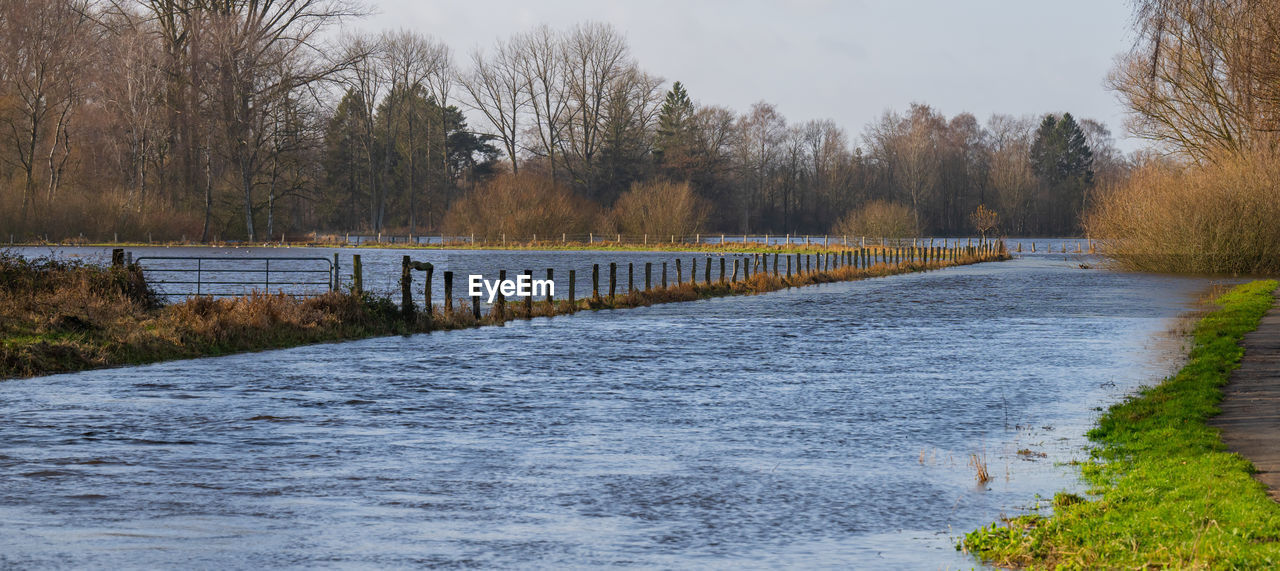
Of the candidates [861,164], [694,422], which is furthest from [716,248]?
[694,422]

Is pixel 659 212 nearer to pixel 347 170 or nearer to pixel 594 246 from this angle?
pixel 594 246

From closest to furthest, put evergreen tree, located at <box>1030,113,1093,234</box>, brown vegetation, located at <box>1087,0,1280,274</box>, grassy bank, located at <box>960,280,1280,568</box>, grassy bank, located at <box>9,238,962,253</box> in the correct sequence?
grassy bank, located at <box>960,280,1280,568</box> → brown vegetation, located at <box>1087,0,1280,274</box> → grassy bank, located at <box>9,238,962,253</box> → evergreen tree, located at <box>1030,113,1093,234</box>

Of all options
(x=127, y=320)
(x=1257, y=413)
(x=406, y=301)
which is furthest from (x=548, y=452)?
(x=406, y=301)

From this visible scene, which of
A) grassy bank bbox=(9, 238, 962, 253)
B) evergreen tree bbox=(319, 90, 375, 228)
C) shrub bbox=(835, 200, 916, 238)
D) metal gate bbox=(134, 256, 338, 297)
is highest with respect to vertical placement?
evergreen tree bbox=(319, 90, 375, 228)

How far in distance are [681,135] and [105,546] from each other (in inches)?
4473

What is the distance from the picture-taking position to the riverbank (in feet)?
63.8

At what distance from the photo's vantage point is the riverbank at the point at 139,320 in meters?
19.4

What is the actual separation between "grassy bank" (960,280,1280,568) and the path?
0.55 feet

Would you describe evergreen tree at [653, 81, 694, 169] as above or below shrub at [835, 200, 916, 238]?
above

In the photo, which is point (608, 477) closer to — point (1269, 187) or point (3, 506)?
point (3, 506)

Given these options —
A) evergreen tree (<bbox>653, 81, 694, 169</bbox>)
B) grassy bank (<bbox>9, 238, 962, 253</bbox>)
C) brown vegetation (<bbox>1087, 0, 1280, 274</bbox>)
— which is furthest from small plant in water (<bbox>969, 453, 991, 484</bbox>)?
evergreen tree (<bbox>653, 81, 694, 169</bbox>)

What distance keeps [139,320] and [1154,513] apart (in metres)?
18.9

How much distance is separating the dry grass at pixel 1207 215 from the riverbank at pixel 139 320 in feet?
115

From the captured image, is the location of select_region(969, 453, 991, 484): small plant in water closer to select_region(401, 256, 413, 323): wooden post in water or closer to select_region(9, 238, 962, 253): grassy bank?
select_region(401, 256, 413, 323): wooden post in water
